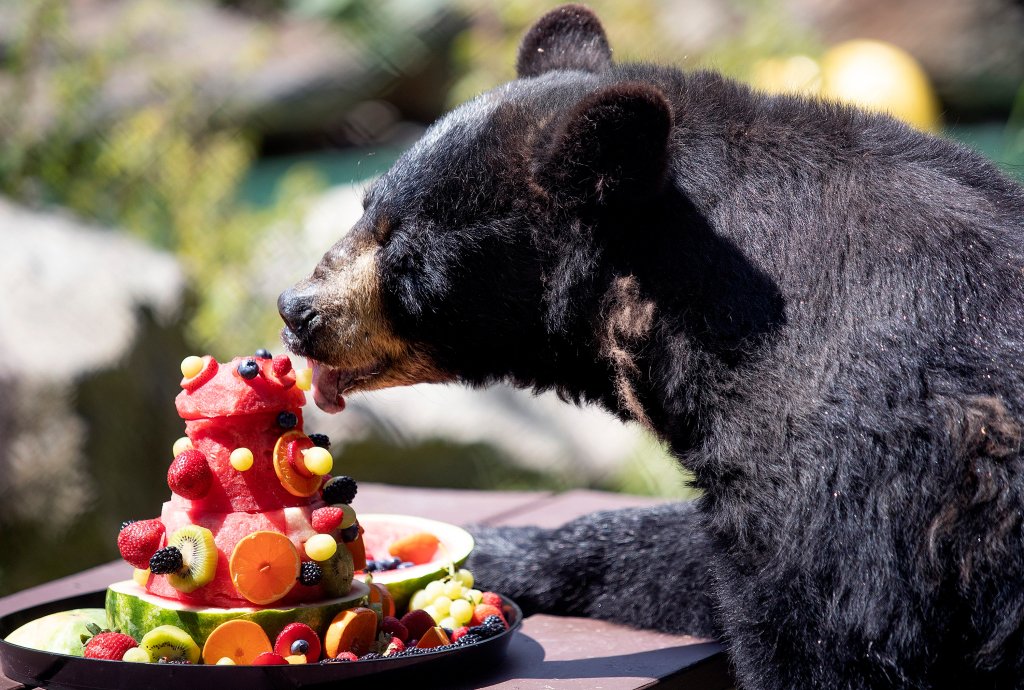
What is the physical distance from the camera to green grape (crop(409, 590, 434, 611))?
8.05 ft

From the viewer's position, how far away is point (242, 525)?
2098 mm

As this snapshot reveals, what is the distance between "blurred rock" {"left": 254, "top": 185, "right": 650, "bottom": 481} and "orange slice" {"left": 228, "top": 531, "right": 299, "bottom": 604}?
3261 millimetres

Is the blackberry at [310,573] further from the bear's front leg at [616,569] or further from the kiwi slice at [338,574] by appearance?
the bear's front leg at [616,569]

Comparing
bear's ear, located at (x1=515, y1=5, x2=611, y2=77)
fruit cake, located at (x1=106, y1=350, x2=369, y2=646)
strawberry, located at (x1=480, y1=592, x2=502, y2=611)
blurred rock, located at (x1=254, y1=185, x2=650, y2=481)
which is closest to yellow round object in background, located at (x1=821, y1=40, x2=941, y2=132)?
blurred rock, located at (x1=254, y1=185, x2=650, y2=481)

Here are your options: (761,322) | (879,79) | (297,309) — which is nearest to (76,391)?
(297,309)

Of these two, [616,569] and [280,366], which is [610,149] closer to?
[280,366]

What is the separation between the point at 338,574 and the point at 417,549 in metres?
0.57

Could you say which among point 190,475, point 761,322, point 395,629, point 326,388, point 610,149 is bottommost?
point 395,629

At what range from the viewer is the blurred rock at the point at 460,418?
558cm

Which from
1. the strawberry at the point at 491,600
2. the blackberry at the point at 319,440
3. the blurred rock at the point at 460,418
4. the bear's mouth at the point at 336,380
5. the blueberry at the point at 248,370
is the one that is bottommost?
the strawberry at the point at 491,600

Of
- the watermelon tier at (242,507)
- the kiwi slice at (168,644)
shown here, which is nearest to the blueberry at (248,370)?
the watermelon tier at (242,507)

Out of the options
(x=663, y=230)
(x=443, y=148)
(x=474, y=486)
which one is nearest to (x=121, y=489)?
(x=474, y=486)

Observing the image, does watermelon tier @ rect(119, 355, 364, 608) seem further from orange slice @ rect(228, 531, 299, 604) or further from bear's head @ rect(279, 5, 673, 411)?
bear's head @ rect(279, 5, 673, 411)

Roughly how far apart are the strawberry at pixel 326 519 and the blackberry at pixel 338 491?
49mm
